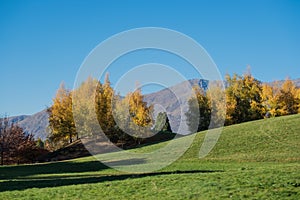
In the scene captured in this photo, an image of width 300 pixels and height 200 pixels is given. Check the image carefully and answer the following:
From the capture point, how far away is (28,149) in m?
55.6

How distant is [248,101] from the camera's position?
6638cm

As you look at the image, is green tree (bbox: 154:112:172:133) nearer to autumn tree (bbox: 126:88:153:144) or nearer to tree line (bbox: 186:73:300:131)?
tree line (bbox: 186:73:300:131)

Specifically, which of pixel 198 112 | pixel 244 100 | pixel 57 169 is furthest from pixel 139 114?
pixel 244 100

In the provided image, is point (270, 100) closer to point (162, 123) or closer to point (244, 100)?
point (244, 100)

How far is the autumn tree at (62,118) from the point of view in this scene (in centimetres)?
5750

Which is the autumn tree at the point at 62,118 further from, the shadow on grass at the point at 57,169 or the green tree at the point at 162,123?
the shadow on grass at the point at 57,169

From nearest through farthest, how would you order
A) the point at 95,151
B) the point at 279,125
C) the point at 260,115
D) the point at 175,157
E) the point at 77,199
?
the point at 77,199
the point at 175,157
the point at 279,125
the point at 95,151
the point at 260,115

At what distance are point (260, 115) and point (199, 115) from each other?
12663 mm

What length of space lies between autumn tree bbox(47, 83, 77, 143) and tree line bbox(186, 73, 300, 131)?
2550 cm

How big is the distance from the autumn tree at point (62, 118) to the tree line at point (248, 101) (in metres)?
25.5

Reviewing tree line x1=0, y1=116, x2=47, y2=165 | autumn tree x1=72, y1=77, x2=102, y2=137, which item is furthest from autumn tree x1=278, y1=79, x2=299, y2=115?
tree line x1=0, y1=116, x2=47, y2=165

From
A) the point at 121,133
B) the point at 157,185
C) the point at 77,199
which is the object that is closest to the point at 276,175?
the point at 157,185

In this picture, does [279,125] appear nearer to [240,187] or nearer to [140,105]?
[140,105]

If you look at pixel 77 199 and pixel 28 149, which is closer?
pixel 77 199
